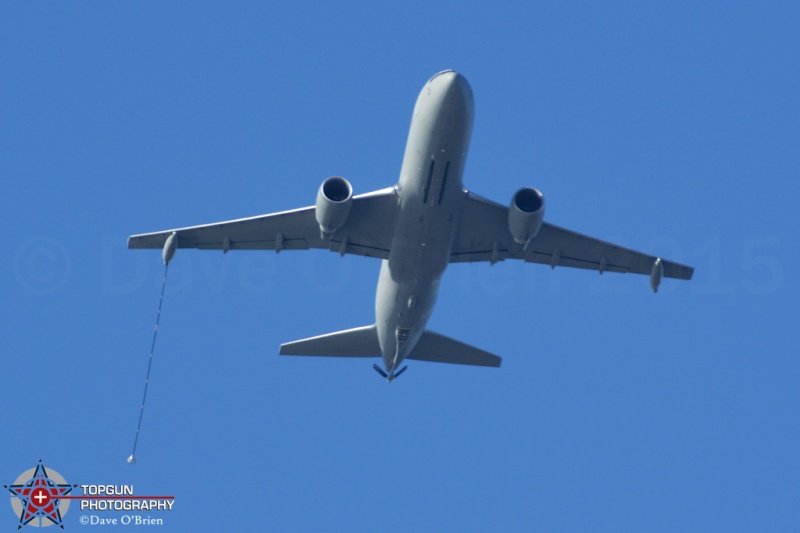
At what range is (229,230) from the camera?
143ft

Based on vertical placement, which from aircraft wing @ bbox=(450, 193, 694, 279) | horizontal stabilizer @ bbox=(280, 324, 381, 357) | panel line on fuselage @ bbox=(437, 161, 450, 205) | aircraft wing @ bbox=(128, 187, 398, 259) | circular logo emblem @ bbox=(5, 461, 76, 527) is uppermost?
panel line on fuselage @ bbox=(437, 161, 450, 205)

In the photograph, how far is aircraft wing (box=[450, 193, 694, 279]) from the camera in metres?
43.1

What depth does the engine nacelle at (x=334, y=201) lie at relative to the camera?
135 ft

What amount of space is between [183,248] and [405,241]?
762cm

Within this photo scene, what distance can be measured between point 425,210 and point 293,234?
5369 millimetres

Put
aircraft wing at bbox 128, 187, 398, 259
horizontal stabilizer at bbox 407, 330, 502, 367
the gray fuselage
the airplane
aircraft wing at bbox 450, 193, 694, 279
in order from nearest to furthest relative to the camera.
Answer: the gray fuselage
the airplane
aircraft wing at bbox 128, 187, 398, 259
aircraft wing at bbox 450, 193, 694, 279
horizontal stabilizer at bbox 407, 330, 502, 367

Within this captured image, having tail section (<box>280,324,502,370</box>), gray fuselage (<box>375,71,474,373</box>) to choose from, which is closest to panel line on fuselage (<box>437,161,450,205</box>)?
gray fuselage (<box>375,71,474,373</box>)

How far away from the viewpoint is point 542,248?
45.2m

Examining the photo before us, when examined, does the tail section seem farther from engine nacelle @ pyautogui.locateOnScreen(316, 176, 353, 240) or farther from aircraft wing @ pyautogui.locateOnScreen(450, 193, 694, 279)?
engine nacelle @ pyautogui.locateOnScreen(316, 176, 353, 240)

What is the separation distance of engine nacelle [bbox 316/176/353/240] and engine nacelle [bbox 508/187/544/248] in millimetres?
5077

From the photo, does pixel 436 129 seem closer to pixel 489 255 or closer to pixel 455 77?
pixel 455 77

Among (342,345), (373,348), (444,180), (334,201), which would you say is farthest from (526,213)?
(342,345)

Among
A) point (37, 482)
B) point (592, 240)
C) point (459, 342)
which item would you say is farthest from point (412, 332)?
point (37, 482)

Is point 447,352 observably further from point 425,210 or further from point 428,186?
point 428,186
